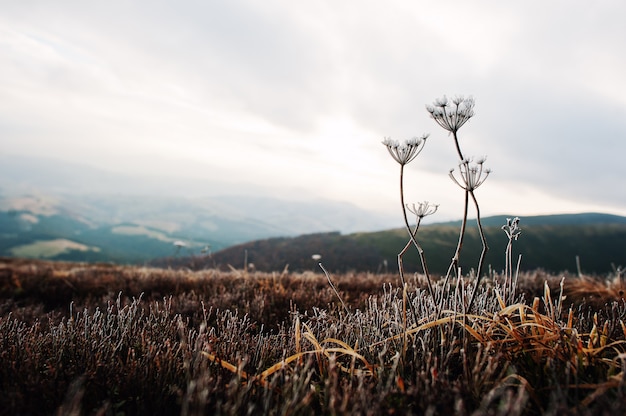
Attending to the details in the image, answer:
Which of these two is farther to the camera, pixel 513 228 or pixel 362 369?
pixel 513 228

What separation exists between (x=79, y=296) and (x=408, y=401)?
7195 mm

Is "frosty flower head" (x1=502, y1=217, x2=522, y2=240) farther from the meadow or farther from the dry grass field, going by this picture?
the dry grass field

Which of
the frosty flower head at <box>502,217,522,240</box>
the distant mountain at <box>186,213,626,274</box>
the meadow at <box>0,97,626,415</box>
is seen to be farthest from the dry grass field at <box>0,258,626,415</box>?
the distant mountain at <box>186,213,626,274</box>

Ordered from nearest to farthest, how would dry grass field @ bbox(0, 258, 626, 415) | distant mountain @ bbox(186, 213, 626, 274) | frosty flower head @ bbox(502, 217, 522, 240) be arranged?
1. dry grass field @ bbox(0, 258, 626, 415)
2. frosty flower head @ bbox(502, 217, 522, 240)
3. distant mountain @ bbox(186, 213, 626, 274)

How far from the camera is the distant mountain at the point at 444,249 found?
4816 cm

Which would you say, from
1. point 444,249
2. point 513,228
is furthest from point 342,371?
point 444,249

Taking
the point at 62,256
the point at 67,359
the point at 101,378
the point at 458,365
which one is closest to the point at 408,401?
the point at 458,365

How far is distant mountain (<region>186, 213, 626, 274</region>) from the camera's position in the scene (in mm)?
48156

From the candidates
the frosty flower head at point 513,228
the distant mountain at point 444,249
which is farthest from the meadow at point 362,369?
the distant mountain at point 444,249

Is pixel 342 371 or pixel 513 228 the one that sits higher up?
pixel 513 228

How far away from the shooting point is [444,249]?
2085 inches

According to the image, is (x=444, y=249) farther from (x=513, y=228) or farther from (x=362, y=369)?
(x=362, y=369)

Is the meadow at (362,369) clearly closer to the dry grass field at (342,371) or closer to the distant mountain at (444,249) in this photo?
the dry grass field at (342,371)

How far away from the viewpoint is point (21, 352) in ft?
7.61
